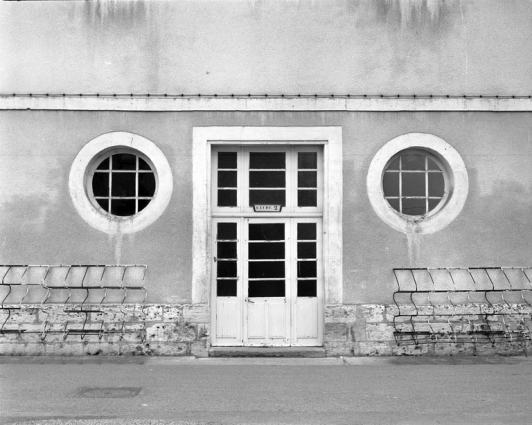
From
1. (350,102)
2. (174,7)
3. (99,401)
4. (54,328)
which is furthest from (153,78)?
(99,401)

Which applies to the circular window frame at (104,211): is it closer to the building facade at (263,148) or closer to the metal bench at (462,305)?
the building facade at (263,148)

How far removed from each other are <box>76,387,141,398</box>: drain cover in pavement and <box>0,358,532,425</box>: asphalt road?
0.4 inches

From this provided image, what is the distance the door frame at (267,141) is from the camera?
10.8 meters

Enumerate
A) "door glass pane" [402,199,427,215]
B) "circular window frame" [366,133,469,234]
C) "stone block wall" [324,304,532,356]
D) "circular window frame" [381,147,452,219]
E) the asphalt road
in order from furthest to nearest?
"door glass pane" [402,199,427,215]
"circular window frame" [381,147,452,219]
"circular window frame" [366,133,469,234]
"stone block wall" [324,304,532,356]
the asphalt road

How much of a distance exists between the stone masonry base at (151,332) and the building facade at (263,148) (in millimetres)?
27

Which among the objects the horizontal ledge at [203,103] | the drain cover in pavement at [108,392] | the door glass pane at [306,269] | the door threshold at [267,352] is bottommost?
the drain cover in pavement at [108,392]

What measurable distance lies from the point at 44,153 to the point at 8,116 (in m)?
0.72

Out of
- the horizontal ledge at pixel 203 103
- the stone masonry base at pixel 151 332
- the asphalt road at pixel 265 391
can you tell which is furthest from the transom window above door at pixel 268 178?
the asphalt road at pixel 265 391

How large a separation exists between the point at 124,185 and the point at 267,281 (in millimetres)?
2386

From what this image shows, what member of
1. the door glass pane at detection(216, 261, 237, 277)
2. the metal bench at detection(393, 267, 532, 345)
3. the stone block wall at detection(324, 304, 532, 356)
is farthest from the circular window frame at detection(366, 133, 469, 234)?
the door glass pane at detection(216, 261, 237, 277)

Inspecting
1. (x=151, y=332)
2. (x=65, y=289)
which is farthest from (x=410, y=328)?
(x=65, y=289)

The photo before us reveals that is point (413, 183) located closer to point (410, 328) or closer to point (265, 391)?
point (410, 328)

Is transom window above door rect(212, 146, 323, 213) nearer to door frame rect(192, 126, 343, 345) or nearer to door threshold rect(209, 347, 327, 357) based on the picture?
door frame rect(192, 126, 343, 345)

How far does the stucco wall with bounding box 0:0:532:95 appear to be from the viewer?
10.9m
